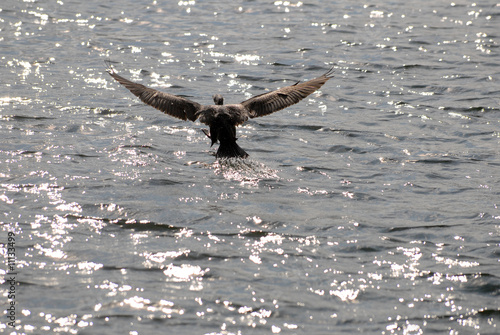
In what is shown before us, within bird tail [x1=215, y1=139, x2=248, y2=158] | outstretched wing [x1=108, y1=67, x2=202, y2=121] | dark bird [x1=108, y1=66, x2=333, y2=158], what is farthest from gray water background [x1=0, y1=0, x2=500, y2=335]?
outstretched wing [x1=108, y1=67, x2=202, y2=121]

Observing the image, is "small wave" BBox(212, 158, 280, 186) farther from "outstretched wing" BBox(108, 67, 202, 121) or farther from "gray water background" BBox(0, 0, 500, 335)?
"outstretched wing" BBox(108, 67, 202, 121)

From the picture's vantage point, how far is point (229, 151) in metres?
10.4

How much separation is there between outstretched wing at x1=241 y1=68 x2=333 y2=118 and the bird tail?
2.64 feet

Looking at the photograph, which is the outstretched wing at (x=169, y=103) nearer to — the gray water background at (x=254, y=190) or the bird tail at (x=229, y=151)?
the gray water background at (x=254, y=190)

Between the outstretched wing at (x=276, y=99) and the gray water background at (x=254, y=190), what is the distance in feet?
2.31

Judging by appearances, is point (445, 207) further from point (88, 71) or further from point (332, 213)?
point (88, 71)

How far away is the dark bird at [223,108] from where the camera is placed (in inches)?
412

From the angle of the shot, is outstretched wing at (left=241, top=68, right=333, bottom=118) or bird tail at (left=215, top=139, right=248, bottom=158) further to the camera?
outstretched wing at (left=241, top=68, right=333, bottom=118)

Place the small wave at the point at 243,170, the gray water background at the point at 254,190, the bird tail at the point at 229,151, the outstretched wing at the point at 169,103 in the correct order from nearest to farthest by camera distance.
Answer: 1. the gray water background at the point at 254,190
2. the small wave at the point at 243,170
3. the bird tail at the point at 229,151
4. the outstretched wing at the point at 169,103

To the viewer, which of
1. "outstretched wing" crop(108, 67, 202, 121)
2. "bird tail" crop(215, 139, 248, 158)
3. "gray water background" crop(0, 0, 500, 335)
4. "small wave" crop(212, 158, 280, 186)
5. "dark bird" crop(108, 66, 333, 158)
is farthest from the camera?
"outstretched wing" crop(108, 67, 202, 121)

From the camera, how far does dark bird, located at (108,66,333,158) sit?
412 inches

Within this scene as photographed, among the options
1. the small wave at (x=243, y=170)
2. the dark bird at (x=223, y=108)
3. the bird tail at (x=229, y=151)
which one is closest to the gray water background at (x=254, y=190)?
the small wave at (x=243, y=170)

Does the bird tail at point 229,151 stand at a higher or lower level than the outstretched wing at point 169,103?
lower

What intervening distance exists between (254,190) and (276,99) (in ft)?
7.91
